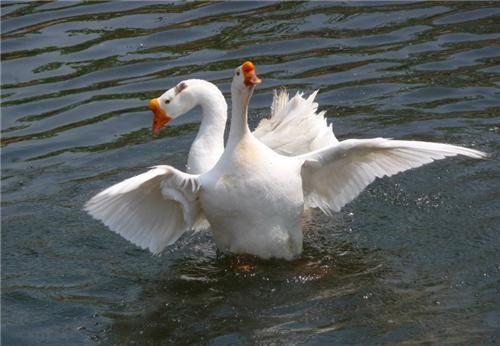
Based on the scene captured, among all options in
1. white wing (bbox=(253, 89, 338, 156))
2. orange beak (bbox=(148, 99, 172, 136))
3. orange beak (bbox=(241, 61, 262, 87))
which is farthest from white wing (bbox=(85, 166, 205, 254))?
white wing (bbox=(253, 89, 338, 156))

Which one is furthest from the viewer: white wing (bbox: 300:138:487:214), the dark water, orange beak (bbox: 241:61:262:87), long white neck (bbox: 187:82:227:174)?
long white neck (bbox: 187:82:227:174)

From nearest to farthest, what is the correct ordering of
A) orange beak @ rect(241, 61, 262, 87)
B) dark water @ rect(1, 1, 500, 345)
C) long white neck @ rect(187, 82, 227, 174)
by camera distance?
dark water @ rect(1, 1, 500, 345), orange beak @ rect(241, 61, 262, 87), long white neck @ rect(187, 82, 227, 174)

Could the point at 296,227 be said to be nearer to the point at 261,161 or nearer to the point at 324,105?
the point at 261,161

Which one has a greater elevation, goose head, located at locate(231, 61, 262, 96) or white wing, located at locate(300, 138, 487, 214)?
goose head, located at locate(231, 61, 262, 96)

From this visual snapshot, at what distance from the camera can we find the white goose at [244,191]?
26.0 ft

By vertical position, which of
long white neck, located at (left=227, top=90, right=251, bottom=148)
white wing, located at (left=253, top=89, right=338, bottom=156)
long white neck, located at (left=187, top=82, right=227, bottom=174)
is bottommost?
white wing, located at (left=253, top=89, right=338, bottom=156)

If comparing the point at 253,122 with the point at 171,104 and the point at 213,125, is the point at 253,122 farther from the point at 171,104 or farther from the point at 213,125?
the point at 171,104

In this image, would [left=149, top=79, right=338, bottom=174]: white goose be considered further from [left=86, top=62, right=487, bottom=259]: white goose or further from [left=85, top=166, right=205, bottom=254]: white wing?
[left=86, top=62, right=487, bottom=259]: white goose

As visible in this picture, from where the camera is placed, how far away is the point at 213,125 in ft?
30.7

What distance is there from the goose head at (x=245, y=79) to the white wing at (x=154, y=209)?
0.74 metres

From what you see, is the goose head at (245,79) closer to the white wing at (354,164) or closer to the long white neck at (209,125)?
the white wing at (354,164)

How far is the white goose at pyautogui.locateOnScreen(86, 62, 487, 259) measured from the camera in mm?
7910

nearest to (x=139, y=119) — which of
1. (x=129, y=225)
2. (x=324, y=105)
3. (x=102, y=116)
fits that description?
(x=102, y=116)

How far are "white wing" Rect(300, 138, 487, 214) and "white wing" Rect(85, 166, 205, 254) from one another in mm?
962
